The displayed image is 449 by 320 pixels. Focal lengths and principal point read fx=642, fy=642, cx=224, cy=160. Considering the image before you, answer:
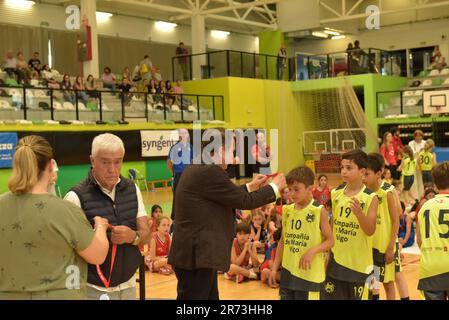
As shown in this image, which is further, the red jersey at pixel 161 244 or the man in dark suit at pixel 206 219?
the red jersey at pixel 161 244

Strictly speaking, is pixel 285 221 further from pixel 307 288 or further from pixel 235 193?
pixel 235 193

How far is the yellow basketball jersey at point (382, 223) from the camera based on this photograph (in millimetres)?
5648

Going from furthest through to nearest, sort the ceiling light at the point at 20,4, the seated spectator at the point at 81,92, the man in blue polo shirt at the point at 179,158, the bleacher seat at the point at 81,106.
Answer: the ceiling light at the point at 20,4 < the seated spectator at the point at 81,92 < the bleacher seat at the point at 81,106 < the man in blue polo shirt at the point at 179,158

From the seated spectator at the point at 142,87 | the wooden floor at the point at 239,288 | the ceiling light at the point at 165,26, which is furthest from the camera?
the ceiling light at the point at 165,26

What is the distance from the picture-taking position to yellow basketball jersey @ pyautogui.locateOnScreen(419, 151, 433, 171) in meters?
15.1

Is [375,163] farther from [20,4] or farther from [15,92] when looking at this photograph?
[20,4]

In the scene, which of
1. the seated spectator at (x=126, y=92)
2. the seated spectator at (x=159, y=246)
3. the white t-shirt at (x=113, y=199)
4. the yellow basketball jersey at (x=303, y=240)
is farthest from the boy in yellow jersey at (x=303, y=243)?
the seated spectator at (x=126, y=92)

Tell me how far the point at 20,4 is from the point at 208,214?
2278 centimetres

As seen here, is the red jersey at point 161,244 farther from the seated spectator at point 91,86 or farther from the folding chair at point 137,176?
the seated spectator at point 91,86

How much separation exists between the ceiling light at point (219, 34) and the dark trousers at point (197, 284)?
94.9ft

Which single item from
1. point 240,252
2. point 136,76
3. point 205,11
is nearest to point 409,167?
point 240,252

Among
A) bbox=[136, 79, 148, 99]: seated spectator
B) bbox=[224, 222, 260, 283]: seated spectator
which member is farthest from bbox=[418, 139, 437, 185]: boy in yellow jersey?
bbox=[136, 79, 148, 99]: seated spectator

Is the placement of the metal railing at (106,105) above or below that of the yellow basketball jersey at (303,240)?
above

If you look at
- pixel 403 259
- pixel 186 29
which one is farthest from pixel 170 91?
pixel 403 259
